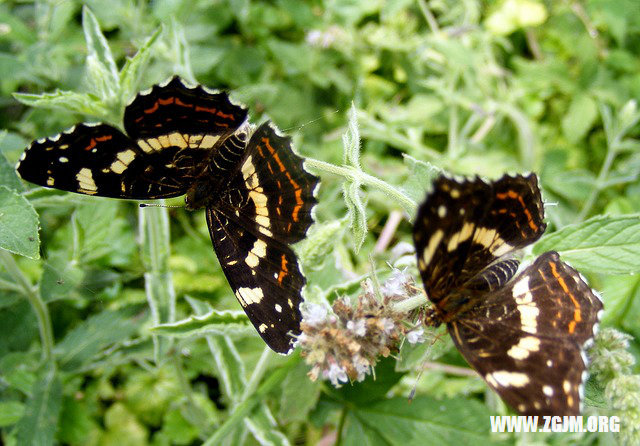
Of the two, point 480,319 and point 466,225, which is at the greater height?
point 466,225

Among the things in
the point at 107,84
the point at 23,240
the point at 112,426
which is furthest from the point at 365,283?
the point at 112,426

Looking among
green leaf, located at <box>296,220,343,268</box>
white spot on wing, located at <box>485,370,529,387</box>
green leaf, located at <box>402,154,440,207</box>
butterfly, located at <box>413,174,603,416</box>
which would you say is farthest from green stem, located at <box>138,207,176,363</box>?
white spot on wing, located at <box>485,370,529,387</box>

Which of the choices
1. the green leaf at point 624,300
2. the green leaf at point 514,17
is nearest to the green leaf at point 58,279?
the green leaf at point 624,300

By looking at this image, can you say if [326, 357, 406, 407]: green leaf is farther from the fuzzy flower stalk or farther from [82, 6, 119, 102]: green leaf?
[82, 6, 119, 102]: green leaf

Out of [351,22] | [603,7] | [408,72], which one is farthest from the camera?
[408,72]

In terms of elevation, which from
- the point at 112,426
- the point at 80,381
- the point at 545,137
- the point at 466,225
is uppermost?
the point at 466,225

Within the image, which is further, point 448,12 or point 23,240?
point 448,12

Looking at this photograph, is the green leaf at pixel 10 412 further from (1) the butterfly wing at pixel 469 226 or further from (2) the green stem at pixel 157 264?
(1) the butterfly wing at pixel 469 226

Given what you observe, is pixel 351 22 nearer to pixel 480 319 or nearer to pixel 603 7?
pixel 603 7

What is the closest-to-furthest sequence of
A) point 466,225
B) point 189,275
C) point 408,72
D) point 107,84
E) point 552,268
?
point 466,225
point 552,268
point 107,84
point 189,275
point 408,72
